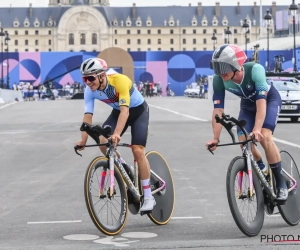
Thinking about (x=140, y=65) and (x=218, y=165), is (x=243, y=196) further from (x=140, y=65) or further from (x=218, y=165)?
(x=140, y=65)

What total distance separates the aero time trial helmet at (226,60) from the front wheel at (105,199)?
1219mm

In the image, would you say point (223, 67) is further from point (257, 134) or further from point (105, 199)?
point (105, 199)

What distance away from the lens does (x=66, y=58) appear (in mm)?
85875

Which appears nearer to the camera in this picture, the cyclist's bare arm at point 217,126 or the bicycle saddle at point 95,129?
the bicycle saddle at point 95,129

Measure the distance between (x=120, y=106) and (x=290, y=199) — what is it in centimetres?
172

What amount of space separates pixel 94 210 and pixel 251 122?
1.69 metres

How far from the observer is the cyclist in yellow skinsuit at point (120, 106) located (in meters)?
8.00

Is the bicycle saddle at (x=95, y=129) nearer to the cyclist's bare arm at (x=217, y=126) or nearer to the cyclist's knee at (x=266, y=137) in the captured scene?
the cyclist's bare arm at (x=217, y=126)

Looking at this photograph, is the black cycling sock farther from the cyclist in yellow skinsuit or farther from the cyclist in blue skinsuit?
the cyclist in yellow skinsuit

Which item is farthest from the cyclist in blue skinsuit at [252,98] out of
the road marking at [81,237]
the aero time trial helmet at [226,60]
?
the road marking at [81,237]

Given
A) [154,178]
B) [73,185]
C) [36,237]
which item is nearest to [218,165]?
[73,185]

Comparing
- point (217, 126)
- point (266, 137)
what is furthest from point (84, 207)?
point (266, 137)

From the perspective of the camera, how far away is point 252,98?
816cm

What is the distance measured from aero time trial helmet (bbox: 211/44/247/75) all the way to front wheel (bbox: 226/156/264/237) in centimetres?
78
